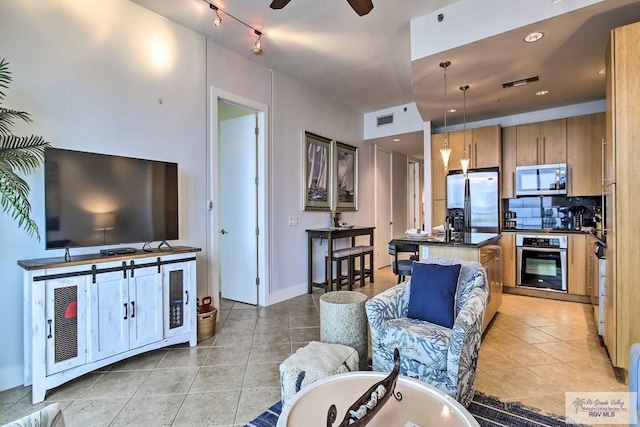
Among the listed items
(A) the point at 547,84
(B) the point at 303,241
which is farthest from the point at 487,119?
(B) the point at 303,241

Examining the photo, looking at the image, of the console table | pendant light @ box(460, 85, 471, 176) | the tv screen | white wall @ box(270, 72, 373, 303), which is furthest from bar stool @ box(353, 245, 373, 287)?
the tv screen

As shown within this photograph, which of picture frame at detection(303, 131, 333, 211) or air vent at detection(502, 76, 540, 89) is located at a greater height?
air vent at detection(502, 76, 540, 89)

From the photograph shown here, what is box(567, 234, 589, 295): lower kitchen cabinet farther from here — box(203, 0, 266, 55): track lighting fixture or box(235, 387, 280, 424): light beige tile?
box(203, 0, 266, 55): track lighting fixture

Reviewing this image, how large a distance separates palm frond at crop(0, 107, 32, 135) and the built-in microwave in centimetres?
584

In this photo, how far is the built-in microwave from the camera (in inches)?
179

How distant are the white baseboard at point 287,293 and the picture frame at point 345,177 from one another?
151cm

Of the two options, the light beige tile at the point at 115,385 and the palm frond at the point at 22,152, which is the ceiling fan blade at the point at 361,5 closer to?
the palm frond at the point at 22,152

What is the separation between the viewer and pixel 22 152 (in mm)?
2117

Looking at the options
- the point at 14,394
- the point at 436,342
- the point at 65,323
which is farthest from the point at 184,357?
the point at 436,342

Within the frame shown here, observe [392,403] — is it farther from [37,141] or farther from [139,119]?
[139,119]

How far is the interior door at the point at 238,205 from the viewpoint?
4188 mm

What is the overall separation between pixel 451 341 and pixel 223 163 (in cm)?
376

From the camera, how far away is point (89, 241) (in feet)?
7.93

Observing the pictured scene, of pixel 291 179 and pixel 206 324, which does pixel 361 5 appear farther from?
pixel 206 324
